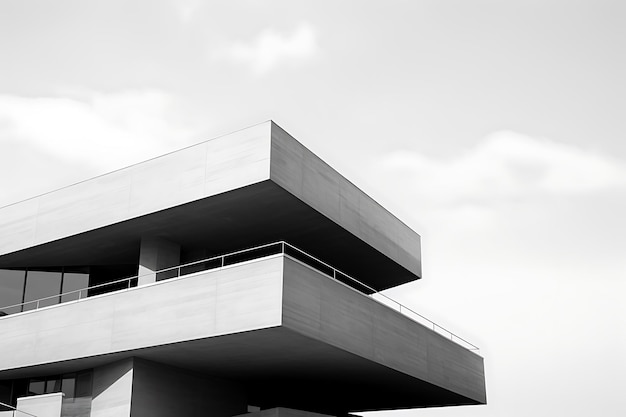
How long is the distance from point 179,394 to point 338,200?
787 cm

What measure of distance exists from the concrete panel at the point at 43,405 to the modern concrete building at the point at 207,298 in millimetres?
42

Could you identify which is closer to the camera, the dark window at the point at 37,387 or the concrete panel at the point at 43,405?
the concrete panel at the point at 43,405

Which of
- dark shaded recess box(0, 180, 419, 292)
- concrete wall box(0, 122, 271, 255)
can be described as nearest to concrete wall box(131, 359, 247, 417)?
dark shaded recess box(0, 180, 419, 292)

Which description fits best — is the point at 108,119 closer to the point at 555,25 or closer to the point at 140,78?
the point at 140,78

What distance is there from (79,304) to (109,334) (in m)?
1.69

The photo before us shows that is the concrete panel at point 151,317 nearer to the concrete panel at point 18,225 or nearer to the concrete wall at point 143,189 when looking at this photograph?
the concrete wall at point 143,189

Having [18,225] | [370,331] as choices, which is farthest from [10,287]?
[370,331]

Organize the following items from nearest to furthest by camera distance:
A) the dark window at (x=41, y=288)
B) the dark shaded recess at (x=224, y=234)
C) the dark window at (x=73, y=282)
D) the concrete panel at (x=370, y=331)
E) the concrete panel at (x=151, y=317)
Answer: the concrete panel at (x=151, y=317) < the concrete panel at (x=370, y=331) < the dark shaded recess at (x=224, y=234) < the dark window at (x=73, y=282) < the dark window at (x=41, y=288)

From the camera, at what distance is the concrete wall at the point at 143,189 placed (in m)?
22.7

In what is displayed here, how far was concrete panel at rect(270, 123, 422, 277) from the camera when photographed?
75.6 feet

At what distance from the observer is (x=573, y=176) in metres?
39.3

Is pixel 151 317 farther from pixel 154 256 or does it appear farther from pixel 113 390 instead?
pixel 154 256

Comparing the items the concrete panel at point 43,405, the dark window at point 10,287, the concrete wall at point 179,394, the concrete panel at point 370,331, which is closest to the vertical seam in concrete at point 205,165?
the concrete panel at point 370,331

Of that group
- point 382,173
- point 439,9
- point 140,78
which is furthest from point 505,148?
point 140,78
